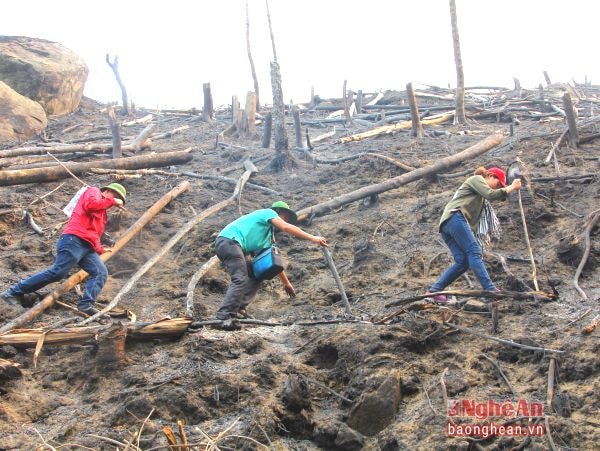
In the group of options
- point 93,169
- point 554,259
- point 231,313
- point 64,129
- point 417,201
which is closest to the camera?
point 231,313

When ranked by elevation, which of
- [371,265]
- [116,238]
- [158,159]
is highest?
[158,159]

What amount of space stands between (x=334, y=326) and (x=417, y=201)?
16.2 feet

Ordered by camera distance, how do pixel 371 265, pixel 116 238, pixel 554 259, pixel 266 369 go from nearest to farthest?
1. pixel 266 369
2. pixel 554 259
3. pixel 371 265
4. pixel 116 238

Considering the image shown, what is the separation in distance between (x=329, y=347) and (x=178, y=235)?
15.6 ft

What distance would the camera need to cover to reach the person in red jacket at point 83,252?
6.99 meters

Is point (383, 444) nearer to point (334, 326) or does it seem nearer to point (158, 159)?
point (334, 326)

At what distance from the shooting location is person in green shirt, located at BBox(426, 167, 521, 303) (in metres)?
6.65

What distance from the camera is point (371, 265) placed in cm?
852

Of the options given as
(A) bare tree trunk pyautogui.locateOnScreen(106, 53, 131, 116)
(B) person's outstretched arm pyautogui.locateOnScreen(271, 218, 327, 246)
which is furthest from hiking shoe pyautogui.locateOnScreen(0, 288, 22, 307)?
(A) bare tree trunk pyautogui.locateOnScreen(106, 53, 131, 116)

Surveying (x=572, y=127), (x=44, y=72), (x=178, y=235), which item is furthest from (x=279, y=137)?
(x=44, y=72)

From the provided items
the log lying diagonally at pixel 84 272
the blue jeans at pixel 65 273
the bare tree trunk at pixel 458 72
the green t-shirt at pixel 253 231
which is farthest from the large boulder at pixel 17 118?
the bare tree trunk at pixel 458 72

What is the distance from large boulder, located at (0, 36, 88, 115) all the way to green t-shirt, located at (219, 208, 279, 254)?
14.7 metres

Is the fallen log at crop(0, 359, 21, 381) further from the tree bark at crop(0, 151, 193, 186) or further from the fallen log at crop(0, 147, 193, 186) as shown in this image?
the tree bark at crop(0, 151, 193, 186)

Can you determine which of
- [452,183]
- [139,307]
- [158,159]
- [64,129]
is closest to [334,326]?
[139,307]
